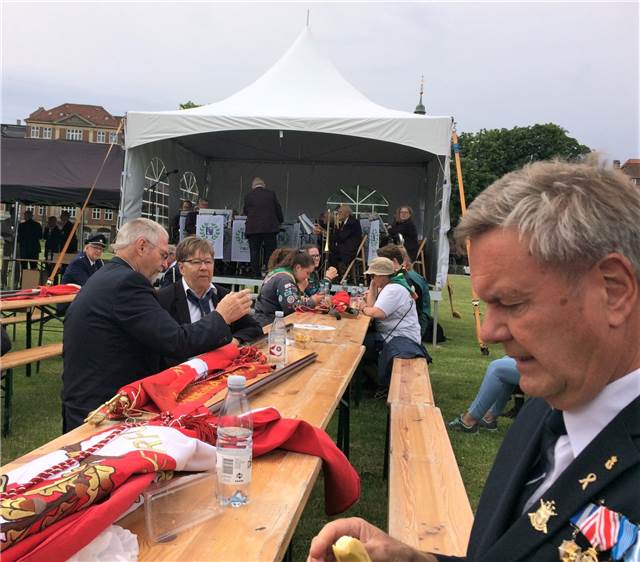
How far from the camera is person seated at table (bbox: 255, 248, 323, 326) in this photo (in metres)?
5.15

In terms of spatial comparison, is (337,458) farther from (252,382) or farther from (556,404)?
(556,404)

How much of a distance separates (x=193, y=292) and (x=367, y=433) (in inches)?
80.1

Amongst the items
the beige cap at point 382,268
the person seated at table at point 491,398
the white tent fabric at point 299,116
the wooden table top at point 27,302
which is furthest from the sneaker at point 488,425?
the white tent fabric at point 299,116

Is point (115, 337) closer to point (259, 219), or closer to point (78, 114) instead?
point (259, 219)

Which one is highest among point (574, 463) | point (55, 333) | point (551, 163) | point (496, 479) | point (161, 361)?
point (551, 163)

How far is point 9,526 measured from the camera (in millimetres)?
1013

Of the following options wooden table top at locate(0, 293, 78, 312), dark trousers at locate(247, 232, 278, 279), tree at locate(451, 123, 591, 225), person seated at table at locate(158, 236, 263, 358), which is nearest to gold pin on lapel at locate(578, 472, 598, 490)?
person seated at table at locate(158, 236, 263, 358)

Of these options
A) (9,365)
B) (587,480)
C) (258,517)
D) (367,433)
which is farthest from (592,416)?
(9,365)

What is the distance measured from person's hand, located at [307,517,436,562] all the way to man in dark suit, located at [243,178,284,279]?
28.4 feet

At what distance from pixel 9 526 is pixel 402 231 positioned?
9613 mm

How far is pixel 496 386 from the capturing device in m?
4.40

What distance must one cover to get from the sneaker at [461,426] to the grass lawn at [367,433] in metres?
0.08

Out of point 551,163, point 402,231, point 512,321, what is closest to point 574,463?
point 512,321

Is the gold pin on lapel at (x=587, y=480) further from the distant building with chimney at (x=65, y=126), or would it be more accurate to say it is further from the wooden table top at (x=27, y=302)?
the distant building with chimney at (x=65, y=126)
